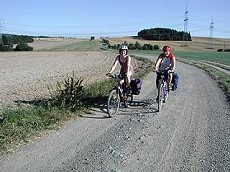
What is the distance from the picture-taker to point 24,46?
81.6m

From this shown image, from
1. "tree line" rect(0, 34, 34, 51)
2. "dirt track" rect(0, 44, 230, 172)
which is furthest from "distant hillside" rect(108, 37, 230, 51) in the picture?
"dirt track" rect(0, 44, 230, 172)

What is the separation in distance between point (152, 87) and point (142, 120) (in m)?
Answer: 7.71

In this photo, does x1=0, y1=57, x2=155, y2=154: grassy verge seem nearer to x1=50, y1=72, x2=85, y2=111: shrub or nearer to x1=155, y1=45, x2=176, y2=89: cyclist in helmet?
x1=50, y1=72, x2=85, y2=111: shrub

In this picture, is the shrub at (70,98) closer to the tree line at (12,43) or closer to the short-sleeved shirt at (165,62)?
the short-sleeved shirt at (165,62)

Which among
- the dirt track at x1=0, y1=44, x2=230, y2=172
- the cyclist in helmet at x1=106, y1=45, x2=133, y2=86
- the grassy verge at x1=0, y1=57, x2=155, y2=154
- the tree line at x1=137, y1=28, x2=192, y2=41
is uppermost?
the tree line at x1=137, y1=28, x2=192, y2=41

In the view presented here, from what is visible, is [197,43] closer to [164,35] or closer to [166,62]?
[164,35]

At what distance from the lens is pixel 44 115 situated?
375 inches

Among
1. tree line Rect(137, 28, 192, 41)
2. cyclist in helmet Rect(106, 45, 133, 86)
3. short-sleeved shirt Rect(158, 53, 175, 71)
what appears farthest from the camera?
tree line Rect(137, 28, 192, 41)

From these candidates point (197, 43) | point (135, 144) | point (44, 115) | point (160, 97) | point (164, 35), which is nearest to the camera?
point (135, 144)

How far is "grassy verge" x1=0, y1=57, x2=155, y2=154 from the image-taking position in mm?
7699

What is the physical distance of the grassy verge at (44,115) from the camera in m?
7.70

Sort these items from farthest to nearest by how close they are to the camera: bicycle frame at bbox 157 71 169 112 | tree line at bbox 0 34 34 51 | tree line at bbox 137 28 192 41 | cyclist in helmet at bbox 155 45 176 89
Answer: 1. tree line at bbox 137 28 192 41
2. tree line at bbox 0 34 34 51
3. cyclist in helmet at bbox 155 45 176 89
4. bicycle frame at bbox 157 71 169 112

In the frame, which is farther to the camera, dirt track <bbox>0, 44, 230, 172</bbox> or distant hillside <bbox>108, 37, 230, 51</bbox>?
distant hillside <bbox>108, 37, 230, 51</bbox>

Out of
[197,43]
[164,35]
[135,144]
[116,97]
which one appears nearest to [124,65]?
[116,97]
